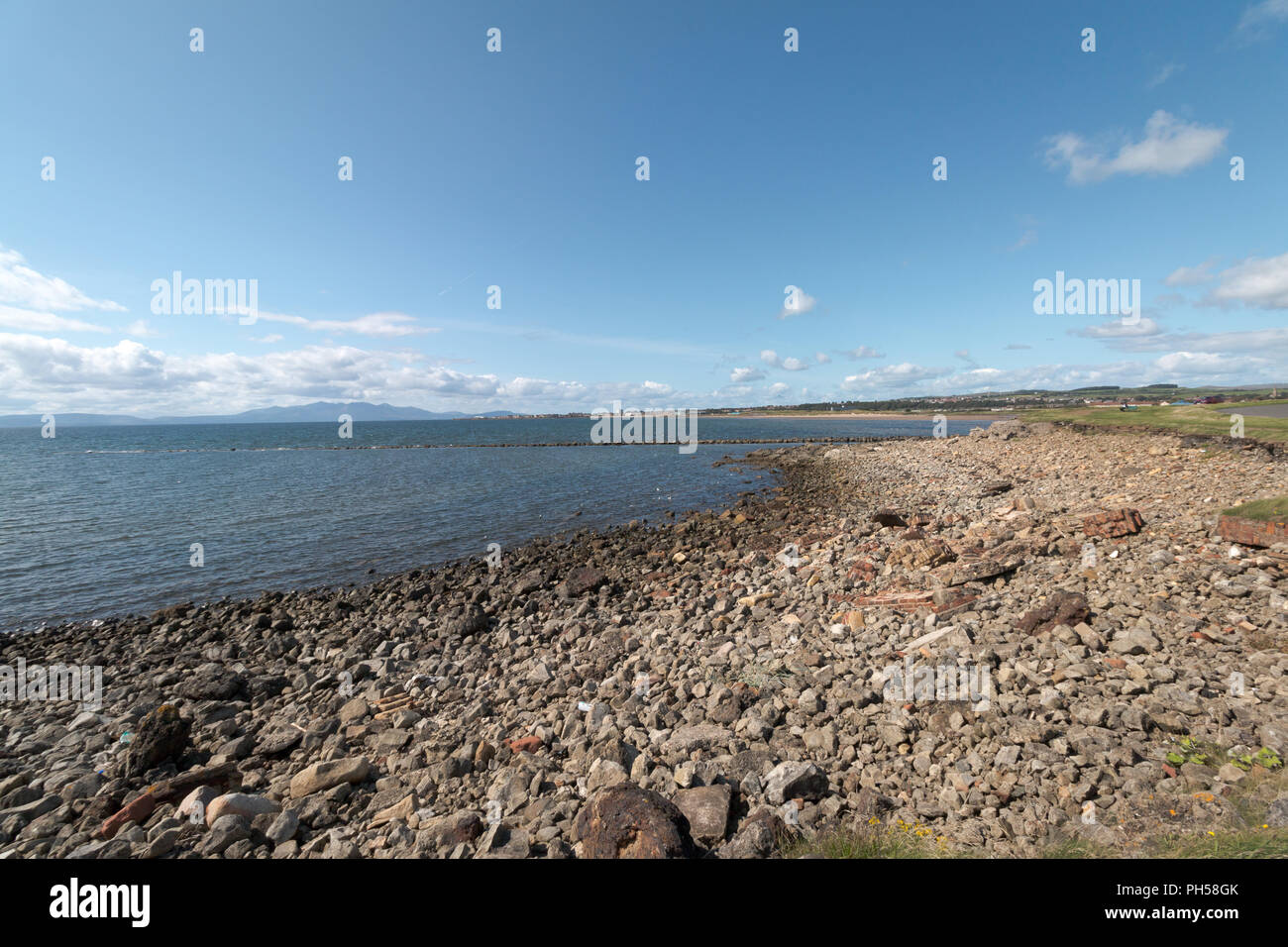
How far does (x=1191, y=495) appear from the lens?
1465cm

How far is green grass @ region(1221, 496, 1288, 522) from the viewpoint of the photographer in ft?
33.8

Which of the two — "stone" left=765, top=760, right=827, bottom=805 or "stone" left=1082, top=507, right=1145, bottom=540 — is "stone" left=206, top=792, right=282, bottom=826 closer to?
"stone" left=765, top=760, right=827, bottom=805

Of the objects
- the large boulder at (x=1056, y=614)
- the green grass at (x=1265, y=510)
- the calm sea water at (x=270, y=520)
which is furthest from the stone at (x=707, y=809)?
the calm sea water at (x=270, y=520)

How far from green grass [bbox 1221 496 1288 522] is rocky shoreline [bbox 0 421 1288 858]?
0.67m

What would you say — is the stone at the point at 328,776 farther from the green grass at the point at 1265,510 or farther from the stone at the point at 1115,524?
the green grass at the point at 1265,510

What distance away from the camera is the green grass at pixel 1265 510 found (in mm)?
10312

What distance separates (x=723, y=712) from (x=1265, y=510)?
1294cm

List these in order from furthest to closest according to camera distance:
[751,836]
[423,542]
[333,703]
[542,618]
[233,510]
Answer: [233,510] < [423,542] < [542,618] < [333,703] < [751,836]

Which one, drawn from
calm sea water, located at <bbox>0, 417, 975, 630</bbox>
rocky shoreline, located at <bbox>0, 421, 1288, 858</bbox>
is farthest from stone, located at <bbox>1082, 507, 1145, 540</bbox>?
calm sea water, located at <bbox>0, 417, 975, 630</bbox>

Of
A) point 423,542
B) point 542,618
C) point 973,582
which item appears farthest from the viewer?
point 423,542

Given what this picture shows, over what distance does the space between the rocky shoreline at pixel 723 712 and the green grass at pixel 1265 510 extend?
Result: 2.19 feet
